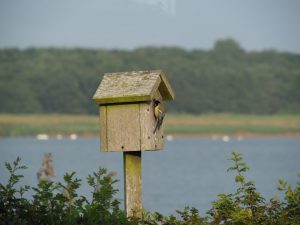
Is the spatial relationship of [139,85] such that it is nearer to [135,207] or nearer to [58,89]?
[135,207]

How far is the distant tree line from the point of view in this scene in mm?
94500

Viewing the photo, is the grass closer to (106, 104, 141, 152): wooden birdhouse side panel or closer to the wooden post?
(106, 104, 141, 152): wooden birdhouse side panel

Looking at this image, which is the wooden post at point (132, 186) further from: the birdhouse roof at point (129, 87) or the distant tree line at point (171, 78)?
the distant tree line at point (171, 78)

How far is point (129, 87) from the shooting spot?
7.87 m

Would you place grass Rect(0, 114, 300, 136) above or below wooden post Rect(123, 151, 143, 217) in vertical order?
above

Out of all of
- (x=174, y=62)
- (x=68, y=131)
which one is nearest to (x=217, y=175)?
(x=68, y=131)

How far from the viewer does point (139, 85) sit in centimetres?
788

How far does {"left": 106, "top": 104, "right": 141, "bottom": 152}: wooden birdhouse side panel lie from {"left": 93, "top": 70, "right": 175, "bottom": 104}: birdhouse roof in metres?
0.07

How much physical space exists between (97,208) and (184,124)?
80.9 m

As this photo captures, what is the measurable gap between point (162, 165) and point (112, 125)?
39985 millimetres

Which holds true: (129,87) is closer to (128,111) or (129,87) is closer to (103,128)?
(128,111)

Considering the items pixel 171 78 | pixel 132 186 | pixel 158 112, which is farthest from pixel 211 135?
pixel 132 186

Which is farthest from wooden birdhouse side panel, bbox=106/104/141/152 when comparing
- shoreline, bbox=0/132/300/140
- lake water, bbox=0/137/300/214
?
shoreline, bbox=0/132/300/140

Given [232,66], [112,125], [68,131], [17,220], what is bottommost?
[17,220]
